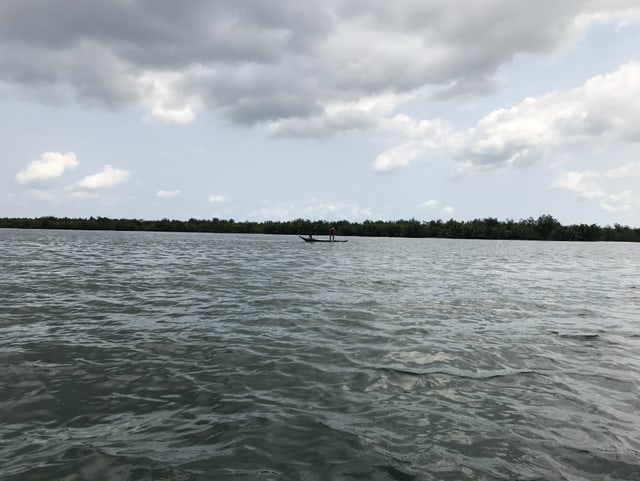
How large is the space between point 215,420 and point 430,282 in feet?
69.2

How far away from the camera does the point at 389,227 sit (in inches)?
6220

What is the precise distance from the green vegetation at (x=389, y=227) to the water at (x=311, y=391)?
142m

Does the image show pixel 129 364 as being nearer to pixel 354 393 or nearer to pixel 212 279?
pixel 354 393

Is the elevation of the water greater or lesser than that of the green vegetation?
lesser

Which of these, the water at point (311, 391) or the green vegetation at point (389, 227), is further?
the green vegetation at point (389, 227)

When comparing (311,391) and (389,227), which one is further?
(389,227)

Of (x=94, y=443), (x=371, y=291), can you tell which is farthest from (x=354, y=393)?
(x=371, y=291)

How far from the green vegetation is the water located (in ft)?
465

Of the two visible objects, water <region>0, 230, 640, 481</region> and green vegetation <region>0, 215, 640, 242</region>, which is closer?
water <region>0, 230, 640, 481</region>

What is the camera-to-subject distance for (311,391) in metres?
7.97

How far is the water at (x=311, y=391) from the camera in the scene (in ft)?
17.9

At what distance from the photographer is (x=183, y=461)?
539 cm

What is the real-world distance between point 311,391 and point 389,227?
15253cm

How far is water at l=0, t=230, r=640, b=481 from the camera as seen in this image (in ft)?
17.9
